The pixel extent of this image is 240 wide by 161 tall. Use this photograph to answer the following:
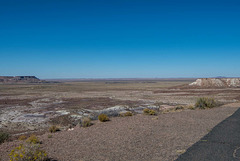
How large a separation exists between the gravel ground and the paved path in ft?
1.46

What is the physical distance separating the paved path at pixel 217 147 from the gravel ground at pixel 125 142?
0.44 metres

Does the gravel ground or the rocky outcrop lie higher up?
the rocky outcrop

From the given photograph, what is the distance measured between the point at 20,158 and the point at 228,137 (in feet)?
29.5

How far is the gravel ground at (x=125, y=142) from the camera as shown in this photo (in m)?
8.48

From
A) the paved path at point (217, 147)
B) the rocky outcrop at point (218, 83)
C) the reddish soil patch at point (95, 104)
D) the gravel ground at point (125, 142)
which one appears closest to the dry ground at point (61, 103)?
the reddish soil patch at point (95, 104)

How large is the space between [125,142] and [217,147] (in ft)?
13.0

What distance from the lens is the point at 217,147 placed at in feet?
29.1

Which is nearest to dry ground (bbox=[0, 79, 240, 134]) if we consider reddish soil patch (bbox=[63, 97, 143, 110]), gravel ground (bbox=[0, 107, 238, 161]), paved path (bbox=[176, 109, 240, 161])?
reddish soil patch (bbox=[63, 97, 143, 110])

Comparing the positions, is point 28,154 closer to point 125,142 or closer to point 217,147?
point 125,142

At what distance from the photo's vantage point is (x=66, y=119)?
2275 centimetres

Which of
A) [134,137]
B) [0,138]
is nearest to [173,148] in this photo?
[134,137]

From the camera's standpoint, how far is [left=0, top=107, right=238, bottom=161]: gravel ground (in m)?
8.48

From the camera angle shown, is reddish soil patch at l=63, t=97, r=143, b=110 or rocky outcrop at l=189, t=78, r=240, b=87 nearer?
reddish soil patch at l=63, t=97, r=143, b=110

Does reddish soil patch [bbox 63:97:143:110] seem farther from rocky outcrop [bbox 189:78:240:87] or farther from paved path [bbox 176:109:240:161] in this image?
rocky outcrop [bbox 189:78:240:87]
